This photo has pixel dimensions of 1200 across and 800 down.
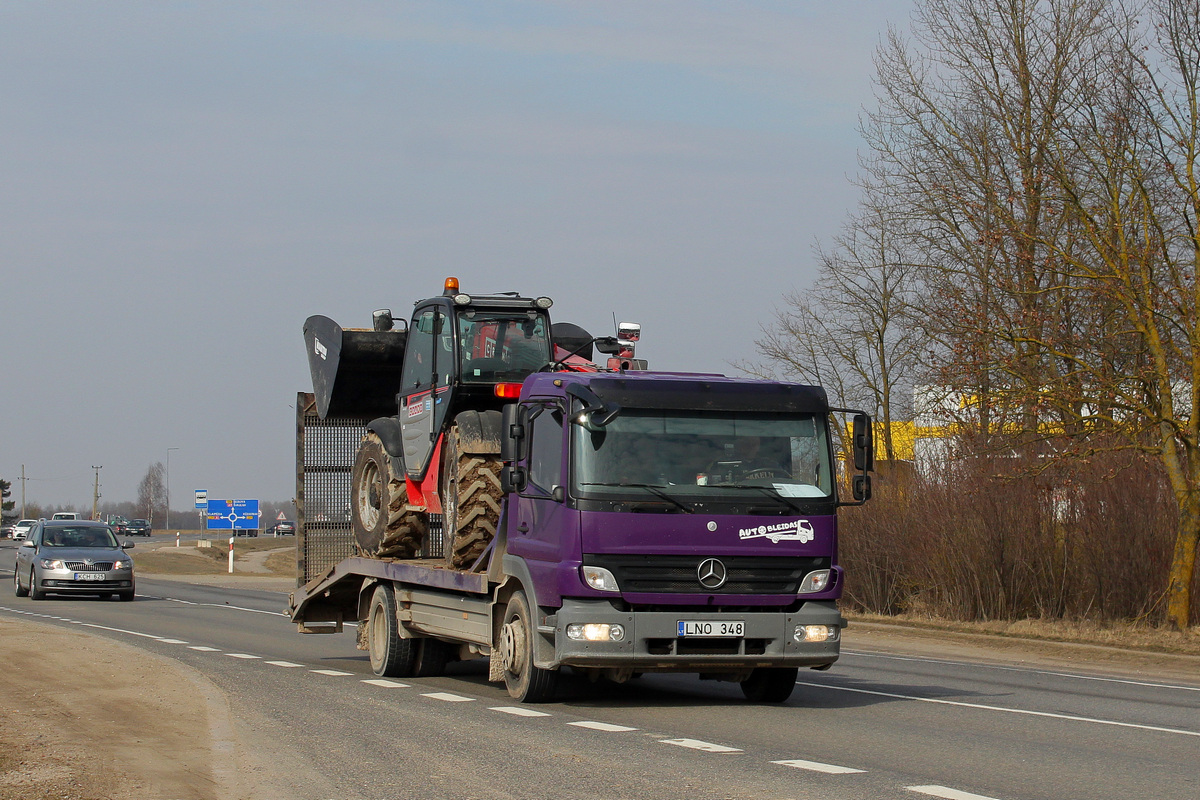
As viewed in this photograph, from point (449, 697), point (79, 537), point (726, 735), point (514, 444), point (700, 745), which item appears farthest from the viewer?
point (79, 537)

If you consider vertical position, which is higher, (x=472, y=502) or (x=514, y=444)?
(x=514, y=444)

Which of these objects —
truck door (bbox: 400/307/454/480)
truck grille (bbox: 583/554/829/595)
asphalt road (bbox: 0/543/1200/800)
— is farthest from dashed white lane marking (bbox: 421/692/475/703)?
truck grille (bbox: 583/554/829/595)

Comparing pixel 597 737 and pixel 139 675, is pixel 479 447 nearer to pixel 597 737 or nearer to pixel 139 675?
pixel 597 737

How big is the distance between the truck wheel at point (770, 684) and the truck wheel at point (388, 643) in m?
3.73

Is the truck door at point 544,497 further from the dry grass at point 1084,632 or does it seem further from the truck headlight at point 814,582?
the dry grass at point 1084,632

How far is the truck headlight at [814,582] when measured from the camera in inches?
452

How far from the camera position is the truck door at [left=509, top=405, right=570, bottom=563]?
11.3 meters

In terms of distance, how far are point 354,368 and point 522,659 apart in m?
4.82

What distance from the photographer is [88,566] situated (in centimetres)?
3008

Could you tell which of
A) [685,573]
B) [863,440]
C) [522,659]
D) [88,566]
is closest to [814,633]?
[685,573]

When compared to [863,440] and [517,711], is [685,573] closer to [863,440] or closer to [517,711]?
[517,711]

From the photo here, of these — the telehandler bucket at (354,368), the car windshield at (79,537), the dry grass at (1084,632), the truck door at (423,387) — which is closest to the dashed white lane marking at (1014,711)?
the truck door at (423,387)

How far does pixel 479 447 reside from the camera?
502 inches

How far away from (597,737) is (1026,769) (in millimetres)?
2947
